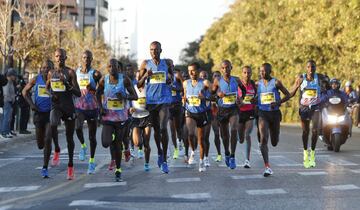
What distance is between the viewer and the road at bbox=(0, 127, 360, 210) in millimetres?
9578

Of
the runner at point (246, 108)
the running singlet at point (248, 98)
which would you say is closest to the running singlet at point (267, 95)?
the runner at point (246, 108)

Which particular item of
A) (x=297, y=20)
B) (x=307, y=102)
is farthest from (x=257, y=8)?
(x=307, y=102)

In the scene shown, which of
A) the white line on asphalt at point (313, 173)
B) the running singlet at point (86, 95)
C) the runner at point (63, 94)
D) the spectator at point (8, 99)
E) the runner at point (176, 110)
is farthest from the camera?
the spectator at point (8, 99)

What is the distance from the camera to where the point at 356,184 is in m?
11.6

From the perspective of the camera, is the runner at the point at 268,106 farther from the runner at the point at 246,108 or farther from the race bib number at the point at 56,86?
the race bib number at the point at 56,86

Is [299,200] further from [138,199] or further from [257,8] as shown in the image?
[257,8]

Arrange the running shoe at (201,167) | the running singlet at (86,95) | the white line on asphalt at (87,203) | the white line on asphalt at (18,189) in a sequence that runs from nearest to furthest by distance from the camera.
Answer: the white line on asphalt at (87,203) < the white line on asphalt at (18,189) < the running shoe at (201,167) < the running singlet at (86,95)

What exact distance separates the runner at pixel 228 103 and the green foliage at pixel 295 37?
15.3 meters

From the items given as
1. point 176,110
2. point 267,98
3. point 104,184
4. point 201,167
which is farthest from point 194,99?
point 104,184

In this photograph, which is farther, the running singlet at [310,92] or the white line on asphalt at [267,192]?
the running singlet at [310,92]

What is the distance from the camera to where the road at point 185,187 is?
31.4ft

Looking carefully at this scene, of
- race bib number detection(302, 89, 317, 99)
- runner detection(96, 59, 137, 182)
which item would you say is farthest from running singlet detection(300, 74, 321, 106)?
runner detection(96, 59, 137, 182)

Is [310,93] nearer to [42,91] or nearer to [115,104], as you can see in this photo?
[115,104]

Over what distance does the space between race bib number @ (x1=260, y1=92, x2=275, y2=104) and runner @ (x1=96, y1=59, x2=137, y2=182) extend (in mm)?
2342
